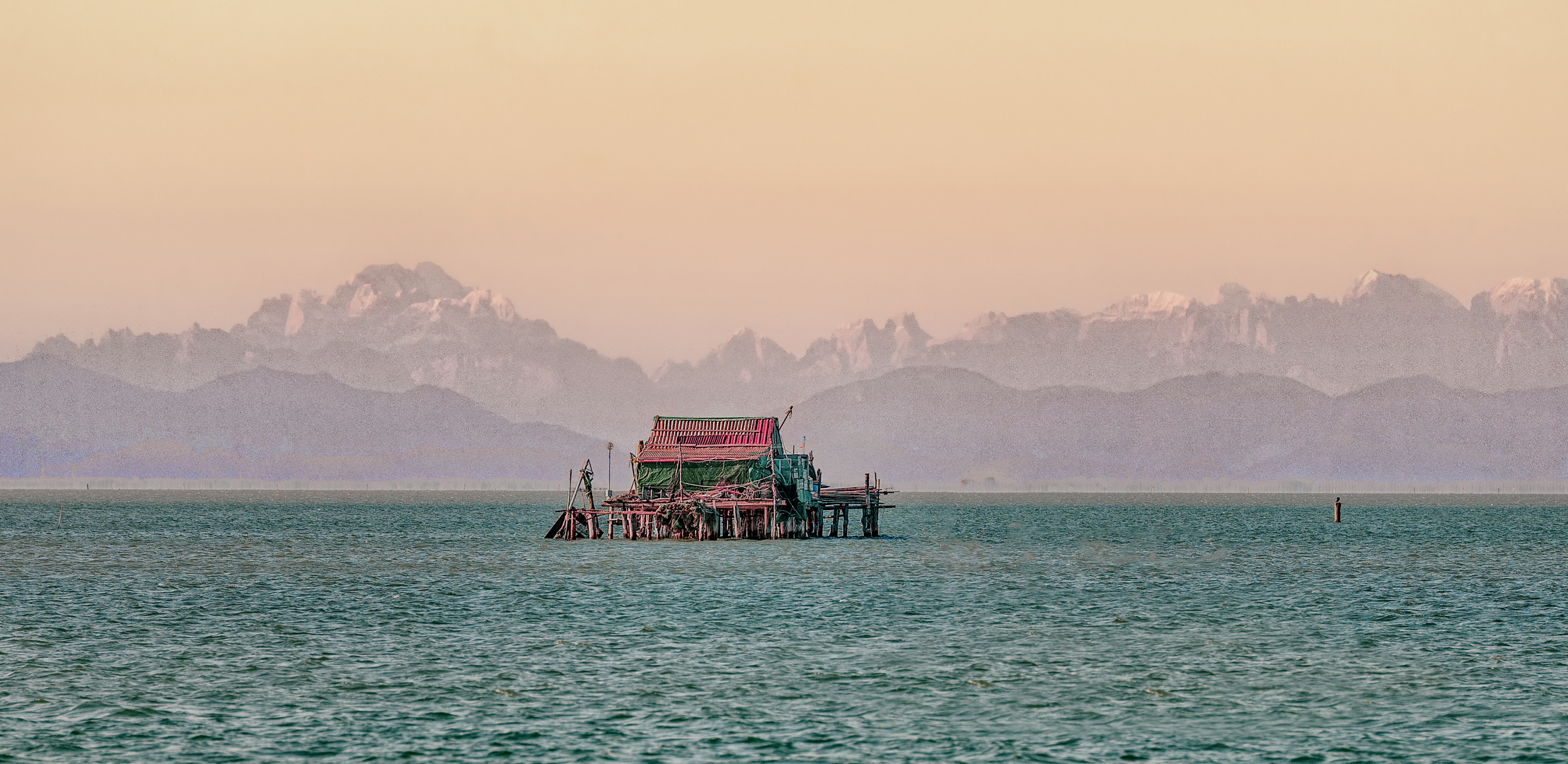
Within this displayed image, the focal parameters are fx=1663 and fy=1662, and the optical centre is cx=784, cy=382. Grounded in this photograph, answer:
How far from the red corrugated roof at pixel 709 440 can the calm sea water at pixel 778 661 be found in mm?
17682

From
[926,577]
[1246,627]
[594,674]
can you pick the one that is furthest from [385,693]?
[926,577]

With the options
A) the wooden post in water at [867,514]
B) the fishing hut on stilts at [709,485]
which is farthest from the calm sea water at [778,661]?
the wooden post in water at [867,514]

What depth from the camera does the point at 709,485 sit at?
103625 mm

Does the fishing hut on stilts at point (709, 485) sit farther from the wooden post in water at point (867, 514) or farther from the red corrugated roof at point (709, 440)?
the wooden post in water at point (867, 514)

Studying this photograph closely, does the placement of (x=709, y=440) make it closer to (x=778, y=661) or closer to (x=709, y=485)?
(x=709, y=485)

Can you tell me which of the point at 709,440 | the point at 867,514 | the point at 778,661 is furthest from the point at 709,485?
the point at 778,661

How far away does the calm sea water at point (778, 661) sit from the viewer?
1289 inches

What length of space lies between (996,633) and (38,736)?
2766cm

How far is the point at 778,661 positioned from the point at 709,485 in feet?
196

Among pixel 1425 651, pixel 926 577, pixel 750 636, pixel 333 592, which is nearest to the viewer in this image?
pixel 1425 651

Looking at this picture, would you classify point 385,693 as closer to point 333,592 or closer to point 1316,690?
point 1316,690

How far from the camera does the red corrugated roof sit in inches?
4065

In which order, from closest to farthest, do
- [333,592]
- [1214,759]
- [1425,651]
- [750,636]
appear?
[1214,759] < [1425,651] < [750,636] < [333,592]

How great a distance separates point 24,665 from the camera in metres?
42.3
